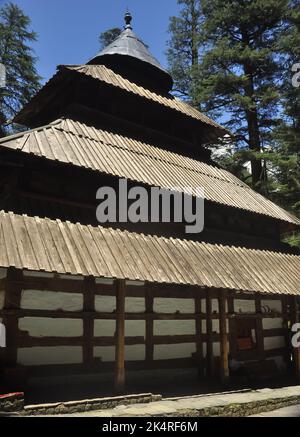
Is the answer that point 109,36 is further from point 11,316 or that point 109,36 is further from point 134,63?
point 11,316

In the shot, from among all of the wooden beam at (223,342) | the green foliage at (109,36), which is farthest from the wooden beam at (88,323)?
the green foliage at (109,36)

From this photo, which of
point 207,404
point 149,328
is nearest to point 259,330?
point 149,328

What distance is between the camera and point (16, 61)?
25.5m

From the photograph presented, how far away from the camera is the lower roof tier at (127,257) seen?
7.50 m

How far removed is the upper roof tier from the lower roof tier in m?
9.18

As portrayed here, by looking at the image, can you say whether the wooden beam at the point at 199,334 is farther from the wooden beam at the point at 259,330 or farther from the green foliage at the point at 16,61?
the green foliage at the point at 16,61

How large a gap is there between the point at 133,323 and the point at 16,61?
21.1m

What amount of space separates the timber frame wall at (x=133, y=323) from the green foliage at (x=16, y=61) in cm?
1782

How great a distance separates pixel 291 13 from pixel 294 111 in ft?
20.7

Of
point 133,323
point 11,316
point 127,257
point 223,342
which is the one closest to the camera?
point 11,316

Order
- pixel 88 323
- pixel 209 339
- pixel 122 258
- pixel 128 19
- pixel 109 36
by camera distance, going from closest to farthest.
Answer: pixel 122 258 < pixel 88 323 < pixel 209 339 < pixel 128 19 < pixel 109 36

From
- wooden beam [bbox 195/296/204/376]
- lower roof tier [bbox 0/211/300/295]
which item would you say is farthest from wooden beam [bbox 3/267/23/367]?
wooden beam [bbox 195/296/204/376]

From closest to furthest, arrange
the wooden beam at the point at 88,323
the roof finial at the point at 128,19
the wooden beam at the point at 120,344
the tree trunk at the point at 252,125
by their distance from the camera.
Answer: the wooden beam at the point at 120,344
the wooden beam at the point at 88,323
the roof finial at the point at 128,19
the tree trunk at the point at 252,125
